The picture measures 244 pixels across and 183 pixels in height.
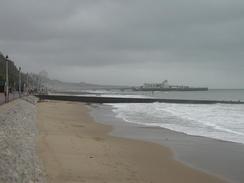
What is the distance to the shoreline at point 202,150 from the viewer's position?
12.3 meters

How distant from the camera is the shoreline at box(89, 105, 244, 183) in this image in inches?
486

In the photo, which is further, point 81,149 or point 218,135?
point 218,135

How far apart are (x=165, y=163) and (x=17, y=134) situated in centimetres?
484

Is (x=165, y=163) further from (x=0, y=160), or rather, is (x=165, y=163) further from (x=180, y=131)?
(x=180, y=131)

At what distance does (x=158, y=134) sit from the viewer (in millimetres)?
21875

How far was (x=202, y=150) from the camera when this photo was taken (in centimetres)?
1614

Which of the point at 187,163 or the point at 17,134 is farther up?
the point at 17,134

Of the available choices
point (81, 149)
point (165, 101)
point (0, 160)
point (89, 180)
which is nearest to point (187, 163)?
point (81, 149)

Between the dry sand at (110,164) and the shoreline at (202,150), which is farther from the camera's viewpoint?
the shoreline at (202,150)

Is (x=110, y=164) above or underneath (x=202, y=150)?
above

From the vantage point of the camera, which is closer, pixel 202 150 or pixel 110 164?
pixel 110 164

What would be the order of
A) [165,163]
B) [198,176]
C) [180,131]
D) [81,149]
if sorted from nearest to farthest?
[198,176] < [165,163] < [81,149] < [180,131]

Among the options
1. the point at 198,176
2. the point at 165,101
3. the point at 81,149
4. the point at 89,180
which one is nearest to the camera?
the point at 89,180

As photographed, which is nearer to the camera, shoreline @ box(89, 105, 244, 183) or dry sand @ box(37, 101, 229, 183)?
dry sand @ box(37, 101, 229, 183)
